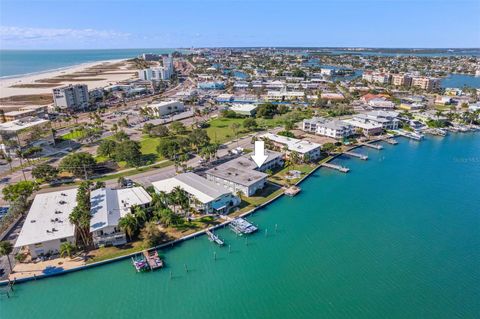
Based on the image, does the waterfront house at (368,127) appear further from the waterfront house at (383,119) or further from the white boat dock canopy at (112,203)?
the white boat dock canopy at (112,203)

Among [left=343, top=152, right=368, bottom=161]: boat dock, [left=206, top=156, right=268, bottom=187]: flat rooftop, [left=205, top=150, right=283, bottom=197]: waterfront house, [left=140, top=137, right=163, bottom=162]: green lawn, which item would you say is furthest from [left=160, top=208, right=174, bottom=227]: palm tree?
[left=343, top=152, right=368, bottom=161]: boat dock

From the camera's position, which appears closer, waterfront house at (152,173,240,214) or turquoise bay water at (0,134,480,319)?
turquoise bay water at (0,134,480,319)

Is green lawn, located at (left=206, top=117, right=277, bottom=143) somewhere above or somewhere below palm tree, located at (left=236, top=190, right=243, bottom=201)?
above

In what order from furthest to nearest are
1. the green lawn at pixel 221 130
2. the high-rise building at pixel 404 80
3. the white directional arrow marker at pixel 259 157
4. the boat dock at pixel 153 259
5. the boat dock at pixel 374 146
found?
the high-rise building at pixel 404 80, the green lawn at pixel 221 130, the boat dock at pixel 374 146, the white directional arrow marker at pixel 259 157, the boat dock at pixel 153 259

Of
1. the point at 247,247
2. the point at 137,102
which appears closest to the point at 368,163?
the point at 247,247

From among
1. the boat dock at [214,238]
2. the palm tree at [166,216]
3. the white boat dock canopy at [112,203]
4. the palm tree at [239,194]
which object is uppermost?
the white boat dock canopy at [112,203]

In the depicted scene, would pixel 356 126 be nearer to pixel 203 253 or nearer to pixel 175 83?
pixel 203 253

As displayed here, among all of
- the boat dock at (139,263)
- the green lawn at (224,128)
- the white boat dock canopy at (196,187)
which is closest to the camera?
the boat dock at (139,263)

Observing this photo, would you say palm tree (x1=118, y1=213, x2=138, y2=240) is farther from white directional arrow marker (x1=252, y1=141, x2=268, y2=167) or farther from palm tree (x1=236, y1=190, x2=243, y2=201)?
white directional arrow marker (x1=252, y1=141, x2=268, y2=167)

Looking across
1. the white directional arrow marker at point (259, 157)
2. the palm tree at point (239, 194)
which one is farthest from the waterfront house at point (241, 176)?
the white directional arrow marker at point (259, 157)
